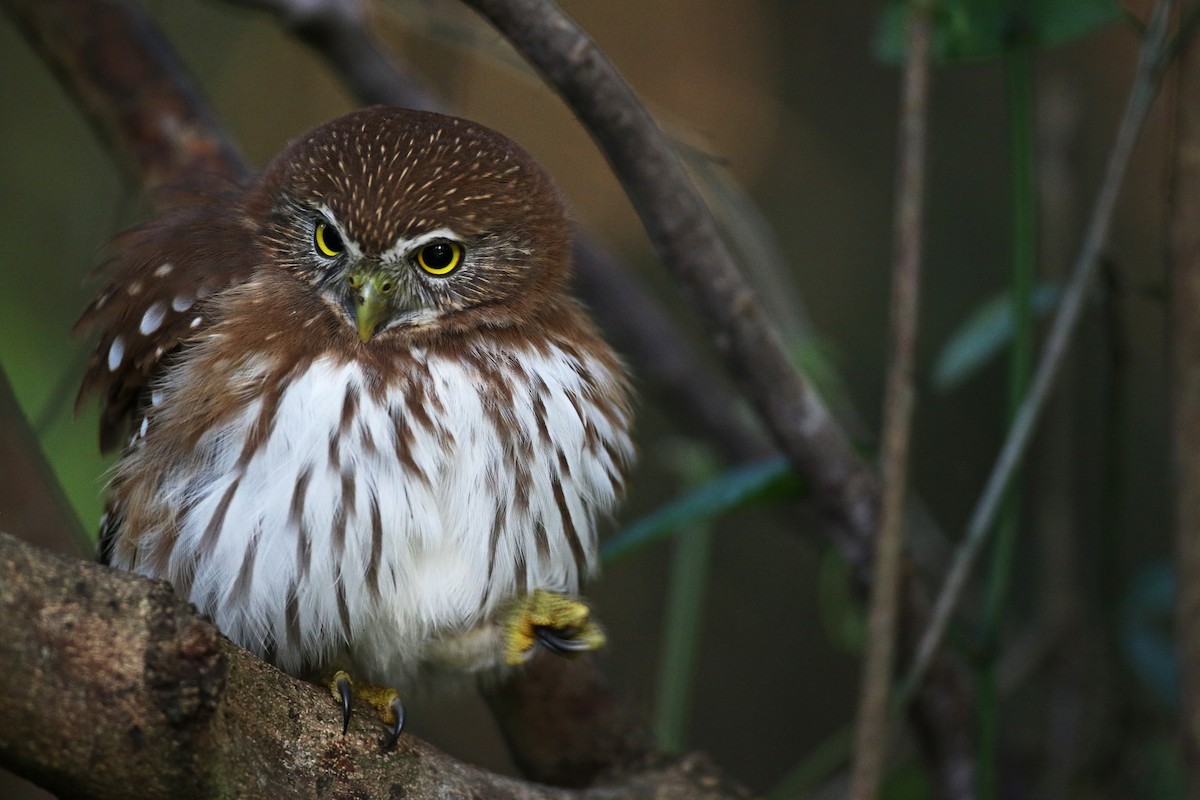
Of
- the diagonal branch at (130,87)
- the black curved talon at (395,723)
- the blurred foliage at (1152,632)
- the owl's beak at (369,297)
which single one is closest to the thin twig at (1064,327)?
the blurred foliage at (1152,632)

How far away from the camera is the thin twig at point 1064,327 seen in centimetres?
223

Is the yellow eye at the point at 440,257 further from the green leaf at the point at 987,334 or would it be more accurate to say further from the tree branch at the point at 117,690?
the green leaf at the point at 987,334

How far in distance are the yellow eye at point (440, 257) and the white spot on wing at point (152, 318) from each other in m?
0.45

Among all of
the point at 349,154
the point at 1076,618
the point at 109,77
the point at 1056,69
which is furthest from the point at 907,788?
the point at 1056,69

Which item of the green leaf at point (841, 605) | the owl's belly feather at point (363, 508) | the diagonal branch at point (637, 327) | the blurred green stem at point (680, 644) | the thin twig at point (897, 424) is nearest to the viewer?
the owl's belly feather at point (363, 508)

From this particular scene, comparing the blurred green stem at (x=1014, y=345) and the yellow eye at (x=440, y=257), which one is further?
the blurred green stem at (x=1014, y=345)

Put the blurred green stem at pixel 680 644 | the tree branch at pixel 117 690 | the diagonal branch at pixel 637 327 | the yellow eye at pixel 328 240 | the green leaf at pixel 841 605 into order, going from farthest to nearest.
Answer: the diagonal branch at pixel 637 327, the green leaf at pixel 841 605, the blurred green stem at pixel 680 644, the yellow eye at pixel 328 240, the tree branch at pixel 117 690

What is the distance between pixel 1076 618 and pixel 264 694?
7.22ft

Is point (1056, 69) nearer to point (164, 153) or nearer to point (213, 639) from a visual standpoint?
point (164, 153)

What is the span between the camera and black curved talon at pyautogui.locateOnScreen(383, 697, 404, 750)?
170 centimetres

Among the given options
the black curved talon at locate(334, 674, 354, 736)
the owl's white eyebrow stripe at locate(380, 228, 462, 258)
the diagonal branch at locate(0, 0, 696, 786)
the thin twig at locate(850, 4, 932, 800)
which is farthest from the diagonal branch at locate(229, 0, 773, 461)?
the black curved talon at locate(334, 674, 354, 736)

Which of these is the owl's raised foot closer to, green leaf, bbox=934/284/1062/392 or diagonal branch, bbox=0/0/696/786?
green leaf, bbox=934/284/1062/392

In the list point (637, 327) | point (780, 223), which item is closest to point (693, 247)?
point (637, 327)

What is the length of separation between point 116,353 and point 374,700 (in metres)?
0.79
